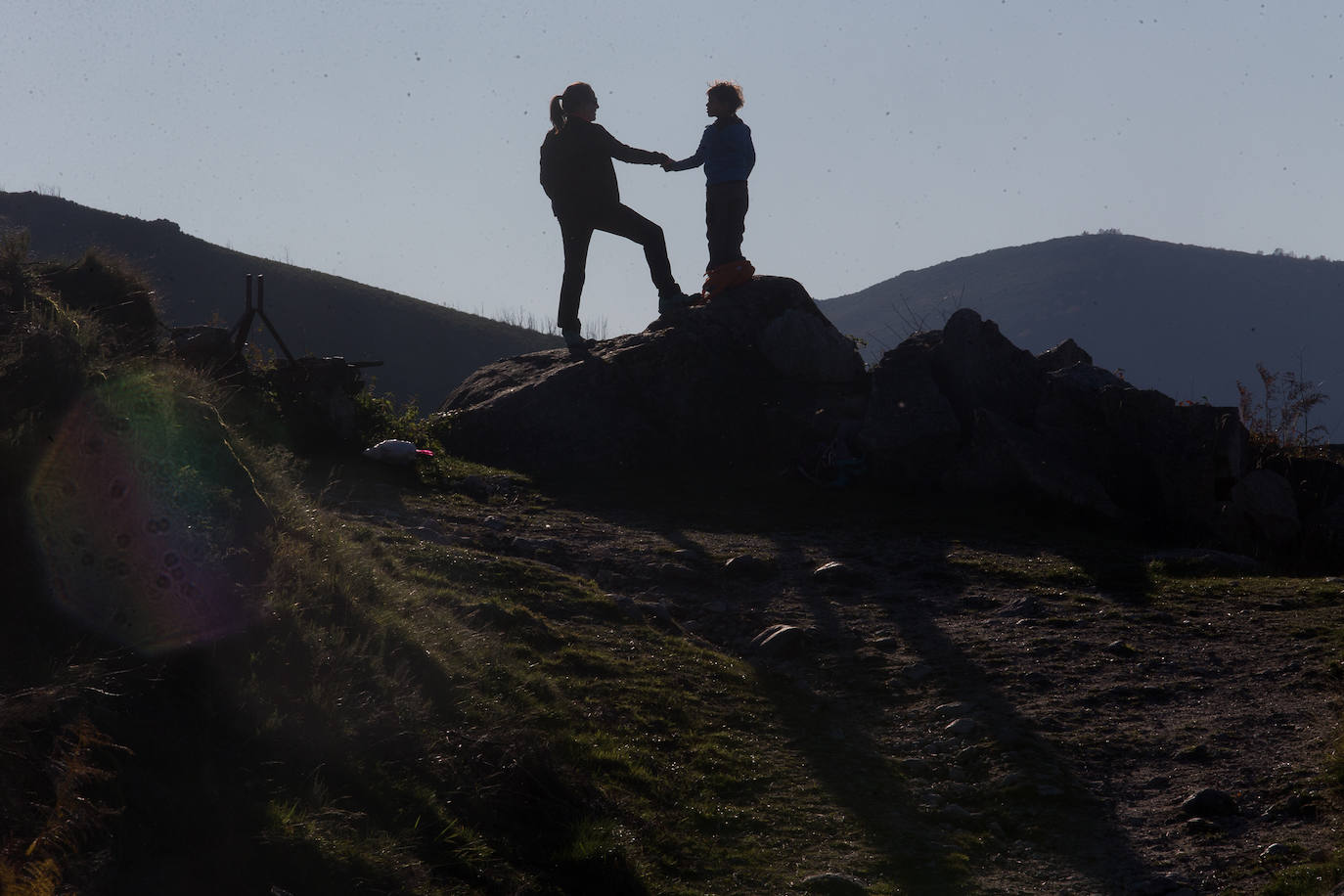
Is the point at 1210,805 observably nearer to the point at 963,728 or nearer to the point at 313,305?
the point at 963,728

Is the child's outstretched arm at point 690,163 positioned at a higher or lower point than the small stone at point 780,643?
higher

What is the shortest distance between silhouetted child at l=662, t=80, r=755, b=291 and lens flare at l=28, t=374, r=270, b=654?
8.04 m

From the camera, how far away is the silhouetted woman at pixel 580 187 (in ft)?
40.4

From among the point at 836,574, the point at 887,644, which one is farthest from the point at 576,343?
the point at 887,644

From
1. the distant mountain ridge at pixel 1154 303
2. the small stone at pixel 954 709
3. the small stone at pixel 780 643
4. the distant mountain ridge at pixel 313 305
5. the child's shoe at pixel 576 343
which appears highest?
the distant mountain ridge at pixel 1154 303

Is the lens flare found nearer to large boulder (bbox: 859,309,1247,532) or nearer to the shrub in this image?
large boulder (bbox: 859,309,1247,532)

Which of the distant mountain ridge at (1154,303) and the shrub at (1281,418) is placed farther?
the distant mountain ridge at (1154,303)

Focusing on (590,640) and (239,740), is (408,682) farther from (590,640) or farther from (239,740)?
(590,640)

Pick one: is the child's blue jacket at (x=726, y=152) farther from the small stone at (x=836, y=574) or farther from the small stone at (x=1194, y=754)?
the small stone at (x=1194, y=754)

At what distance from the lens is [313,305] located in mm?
54531

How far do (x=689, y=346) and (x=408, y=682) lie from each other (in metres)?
7.60

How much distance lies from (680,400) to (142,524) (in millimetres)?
7677

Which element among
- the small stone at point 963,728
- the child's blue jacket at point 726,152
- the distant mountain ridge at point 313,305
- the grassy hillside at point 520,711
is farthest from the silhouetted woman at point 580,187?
the distant mountain ridge at point 313,305

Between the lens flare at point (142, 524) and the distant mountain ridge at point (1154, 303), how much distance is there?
109859 mm
